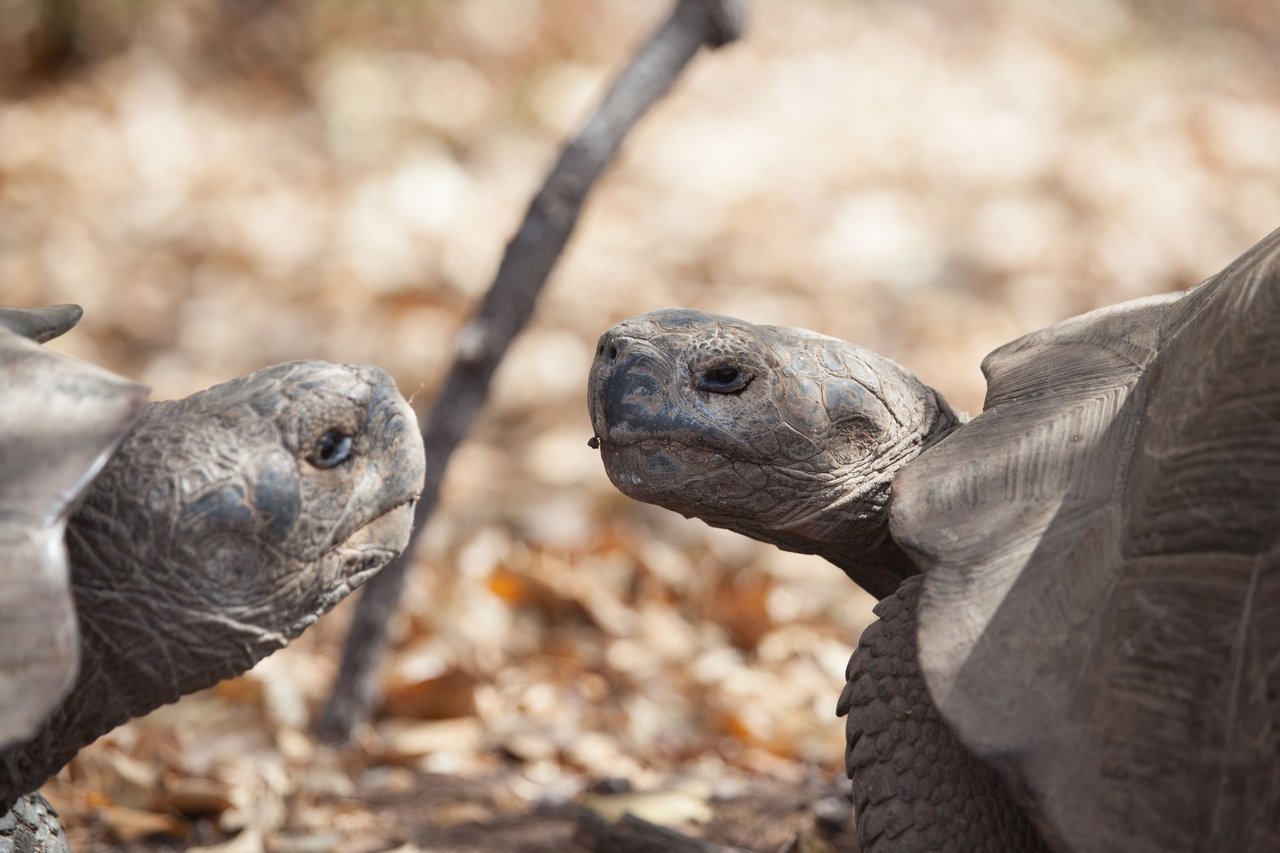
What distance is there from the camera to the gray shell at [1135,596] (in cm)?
146

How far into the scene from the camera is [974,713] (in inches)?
60.5

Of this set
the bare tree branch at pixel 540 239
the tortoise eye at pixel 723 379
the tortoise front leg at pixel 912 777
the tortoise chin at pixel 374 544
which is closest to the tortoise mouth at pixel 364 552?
the tortoise chin at pixel 374 544

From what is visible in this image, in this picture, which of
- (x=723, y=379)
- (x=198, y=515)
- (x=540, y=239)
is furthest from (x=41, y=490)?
(x=540, y=239)

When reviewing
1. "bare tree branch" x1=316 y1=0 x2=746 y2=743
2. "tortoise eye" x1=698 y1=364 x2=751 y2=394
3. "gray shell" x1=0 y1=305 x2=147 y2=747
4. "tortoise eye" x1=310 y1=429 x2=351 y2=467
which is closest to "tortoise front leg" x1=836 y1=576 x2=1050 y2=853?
"tortoise eye" x1=698 y1=364 x2=751 y2=394

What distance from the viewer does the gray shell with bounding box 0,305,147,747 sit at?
137cm

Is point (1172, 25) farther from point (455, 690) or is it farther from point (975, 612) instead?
point (975, 612)

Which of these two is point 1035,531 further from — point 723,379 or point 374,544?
point 374,544

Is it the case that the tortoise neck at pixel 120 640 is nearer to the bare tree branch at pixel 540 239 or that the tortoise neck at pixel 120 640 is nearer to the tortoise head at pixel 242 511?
the tortoise head at pixel 242 511

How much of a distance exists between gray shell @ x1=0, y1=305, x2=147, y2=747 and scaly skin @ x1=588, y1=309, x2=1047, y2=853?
0.75 m

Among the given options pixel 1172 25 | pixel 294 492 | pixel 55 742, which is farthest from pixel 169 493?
pixel 1172 25

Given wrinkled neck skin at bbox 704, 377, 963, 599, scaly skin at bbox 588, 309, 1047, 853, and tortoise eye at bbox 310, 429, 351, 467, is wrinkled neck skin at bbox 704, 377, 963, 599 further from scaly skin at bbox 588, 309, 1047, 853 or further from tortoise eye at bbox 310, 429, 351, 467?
tortoise eye at bbox 310, 429, 351, 467

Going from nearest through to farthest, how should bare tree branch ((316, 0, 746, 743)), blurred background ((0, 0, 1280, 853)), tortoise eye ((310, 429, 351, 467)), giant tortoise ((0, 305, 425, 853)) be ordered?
1. giant tortoise ((0, 305, 425, 853))
2. tortoise eye ((310, 429, 351, 467))
3. bare tree branch ((316, 0, 746, 743))
4. blurred background ((0, 0, 1280, 853))

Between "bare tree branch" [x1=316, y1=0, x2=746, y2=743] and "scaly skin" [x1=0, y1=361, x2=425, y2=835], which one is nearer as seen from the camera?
"scaly skin" [x1=0, y1=361, x2=425, y2=835]

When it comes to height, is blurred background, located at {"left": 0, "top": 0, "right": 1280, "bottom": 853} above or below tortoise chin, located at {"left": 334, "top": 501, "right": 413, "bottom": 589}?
above
